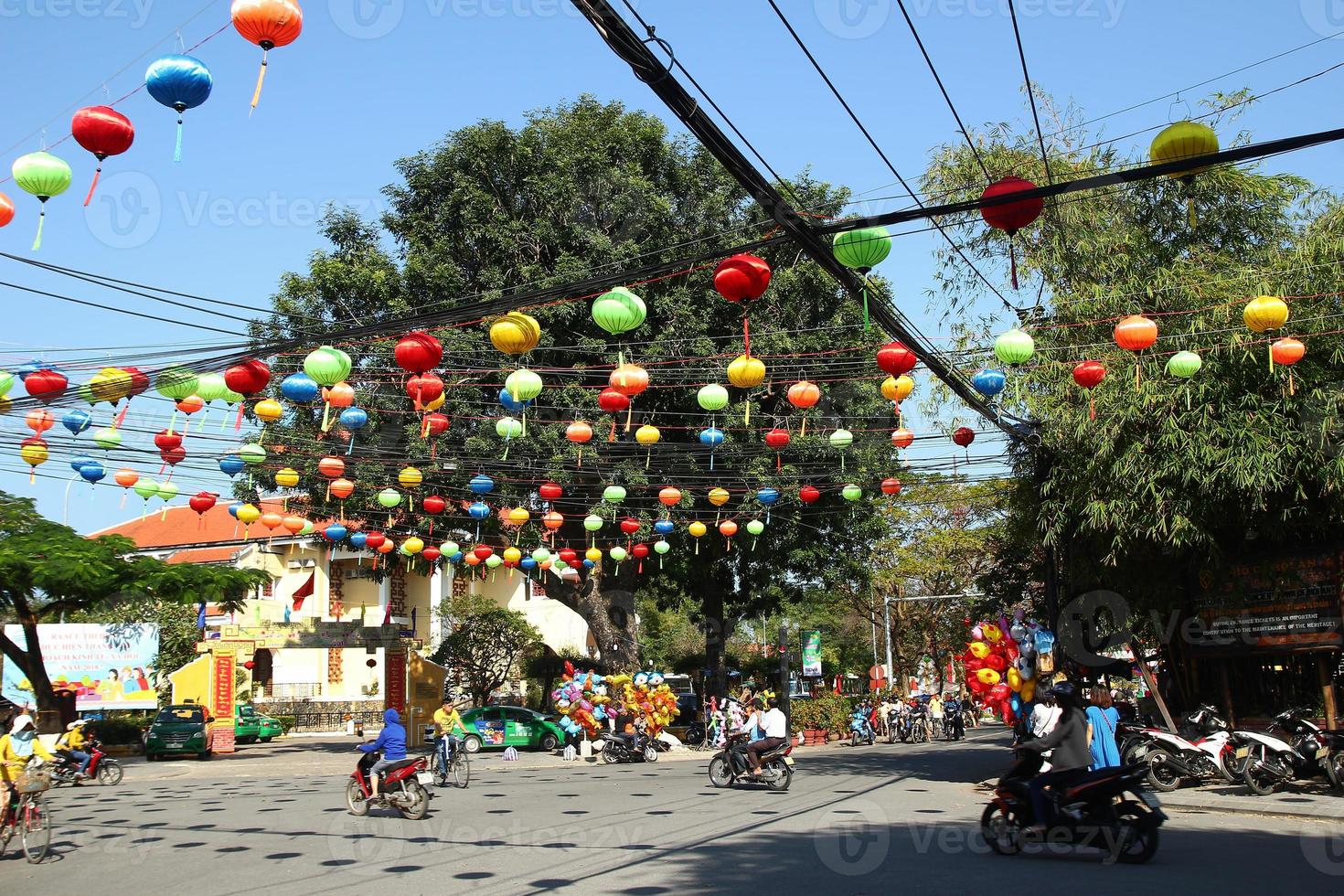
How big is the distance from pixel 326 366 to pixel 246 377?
892mm

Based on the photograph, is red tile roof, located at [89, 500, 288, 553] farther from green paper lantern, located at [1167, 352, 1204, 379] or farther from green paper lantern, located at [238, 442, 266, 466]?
green paper lantern, located at [1167, 352, 1204, 379]

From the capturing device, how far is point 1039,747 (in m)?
9.53

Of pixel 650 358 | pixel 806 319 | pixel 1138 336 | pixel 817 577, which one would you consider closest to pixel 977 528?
pixel 817 577

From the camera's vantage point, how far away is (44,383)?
11.5 metres

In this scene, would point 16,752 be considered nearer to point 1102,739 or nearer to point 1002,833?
point 1002,833

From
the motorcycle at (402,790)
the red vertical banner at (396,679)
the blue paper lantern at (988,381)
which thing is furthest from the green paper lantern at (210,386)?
the red vertical banner at (396,679)

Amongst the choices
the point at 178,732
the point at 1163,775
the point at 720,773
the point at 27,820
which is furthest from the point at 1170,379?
the point at 178,732

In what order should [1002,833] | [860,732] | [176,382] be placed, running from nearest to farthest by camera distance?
1. [1002,833]
2. [176,382]
3. [860,732]

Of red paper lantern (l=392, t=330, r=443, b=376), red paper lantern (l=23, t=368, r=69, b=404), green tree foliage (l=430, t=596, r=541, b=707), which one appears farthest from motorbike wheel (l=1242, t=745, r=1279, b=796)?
green tree foliage (l=430, t=596, r=541, b=707)

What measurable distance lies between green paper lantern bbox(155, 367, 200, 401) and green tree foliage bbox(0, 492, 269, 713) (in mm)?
13367

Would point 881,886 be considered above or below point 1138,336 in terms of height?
below

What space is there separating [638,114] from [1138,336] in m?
16.3

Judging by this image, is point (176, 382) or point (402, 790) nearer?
point (176, 382)

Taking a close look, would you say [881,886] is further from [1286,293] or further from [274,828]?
[1286,293]
